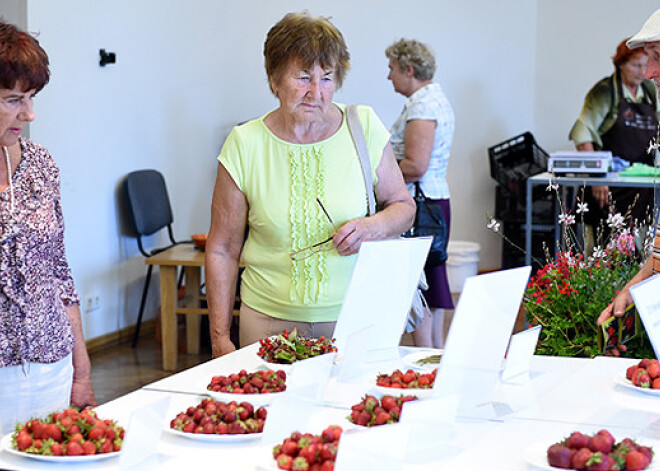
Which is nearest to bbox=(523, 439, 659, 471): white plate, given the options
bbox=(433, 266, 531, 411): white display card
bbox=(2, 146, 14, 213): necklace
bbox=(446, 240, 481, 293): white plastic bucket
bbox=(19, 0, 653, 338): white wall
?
bbox=(433, 266, 531, 411): white display card

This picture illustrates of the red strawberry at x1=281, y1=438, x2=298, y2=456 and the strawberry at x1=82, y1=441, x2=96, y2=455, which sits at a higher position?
the red strawberry at x1=281, y1=438, x2=298, y2=456

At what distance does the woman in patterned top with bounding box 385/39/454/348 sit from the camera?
475 centimetres

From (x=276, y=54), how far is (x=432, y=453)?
125 centimetres

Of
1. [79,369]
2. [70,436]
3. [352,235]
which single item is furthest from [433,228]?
[70,436]

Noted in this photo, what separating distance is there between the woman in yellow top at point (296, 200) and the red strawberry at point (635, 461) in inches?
43.7

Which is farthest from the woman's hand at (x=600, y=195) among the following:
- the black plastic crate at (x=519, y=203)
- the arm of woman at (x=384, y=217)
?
the arm of woman at (x=384, y=217)

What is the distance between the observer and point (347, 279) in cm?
267

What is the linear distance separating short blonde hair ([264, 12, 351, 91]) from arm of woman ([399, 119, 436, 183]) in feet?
7.05

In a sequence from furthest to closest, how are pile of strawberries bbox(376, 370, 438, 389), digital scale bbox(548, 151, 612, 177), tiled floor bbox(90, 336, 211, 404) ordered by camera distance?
digital scale bbox(548, 151, 612, 177), tiled floor bbox(90, 336, 211, 404), pile of strawberries bbox(376, 370, 438, 389)

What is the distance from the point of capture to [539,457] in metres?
1.67

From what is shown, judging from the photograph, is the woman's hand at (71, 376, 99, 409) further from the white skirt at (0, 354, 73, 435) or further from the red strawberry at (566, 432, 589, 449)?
the red strawberry at (566, 432, 589, 449)

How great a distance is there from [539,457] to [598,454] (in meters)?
0.12

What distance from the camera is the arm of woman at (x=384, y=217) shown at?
257 centimetres

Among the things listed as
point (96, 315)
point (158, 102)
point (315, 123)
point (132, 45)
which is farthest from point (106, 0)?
point (315, 123)
